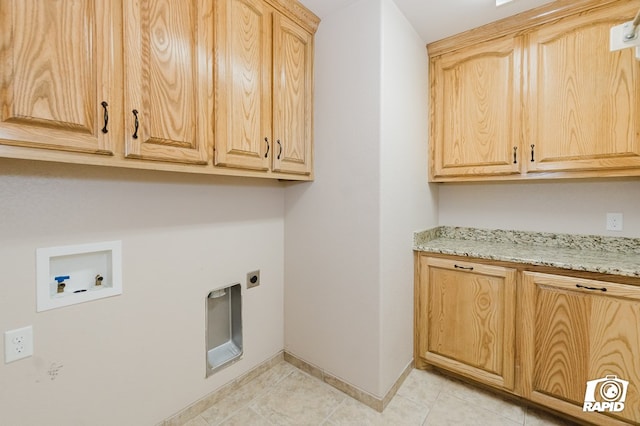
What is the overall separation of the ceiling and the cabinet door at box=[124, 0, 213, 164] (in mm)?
782

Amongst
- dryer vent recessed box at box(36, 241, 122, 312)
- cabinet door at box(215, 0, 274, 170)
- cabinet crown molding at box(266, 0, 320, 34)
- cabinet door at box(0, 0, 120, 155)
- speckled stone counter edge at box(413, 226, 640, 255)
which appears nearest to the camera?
cabinet door at box(0, 0, 120, 155)

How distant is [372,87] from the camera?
161 centimetres

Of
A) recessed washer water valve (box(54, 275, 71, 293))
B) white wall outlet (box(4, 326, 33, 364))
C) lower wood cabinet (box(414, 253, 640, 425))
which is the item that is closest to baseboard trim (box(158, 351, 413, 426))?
lower wood cabinet (box(414, 253, 640, 425))

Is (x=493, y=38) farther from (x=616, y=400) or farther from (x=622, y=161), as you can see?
(x=616, y=400)

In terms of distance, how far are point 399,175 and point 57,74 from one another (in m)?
1.62

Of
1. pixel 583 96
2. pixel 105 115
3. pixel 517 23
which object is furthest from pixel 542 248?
pixel 105 115

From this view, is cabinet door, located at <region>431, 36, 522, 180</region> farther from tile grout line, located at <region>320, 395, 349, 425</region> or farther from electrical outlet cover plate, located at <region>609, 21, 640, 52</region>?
tile grout line, located at <region>320, 395, 349, 425</region>

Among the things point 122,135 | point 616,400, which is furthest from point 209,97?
point 616,400

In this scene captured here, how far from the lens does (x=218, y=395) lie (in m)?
1.67

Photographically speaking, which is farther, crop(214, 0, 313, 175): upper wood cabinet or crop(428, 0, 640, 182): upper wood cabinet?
crop(428, 0, 640, 182): upper wood cabinet

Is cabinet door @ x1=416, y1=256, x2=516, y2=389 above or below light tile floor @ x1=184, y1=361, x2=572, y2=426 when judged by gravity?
above

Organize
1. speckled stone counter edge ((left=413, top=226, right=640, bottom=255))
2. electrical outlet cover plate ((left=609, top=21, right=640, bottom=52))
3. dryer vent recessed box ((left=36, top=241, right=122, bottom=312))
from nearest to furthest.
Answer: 1. dryer vent recessed box ((left=36, top=241, right=122, bottom=312))
2. electrical outlet cover plate ((left=609, top=21, right=640, bottom=52))
3. speckled stone counter edge ((left=413, top=226, right=640, bottom=255))

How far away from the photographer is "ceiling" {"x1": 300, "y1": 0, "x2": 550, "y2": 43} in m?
1.66

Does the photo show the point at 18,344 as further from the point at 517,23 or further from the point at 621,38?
the point at 517,23
